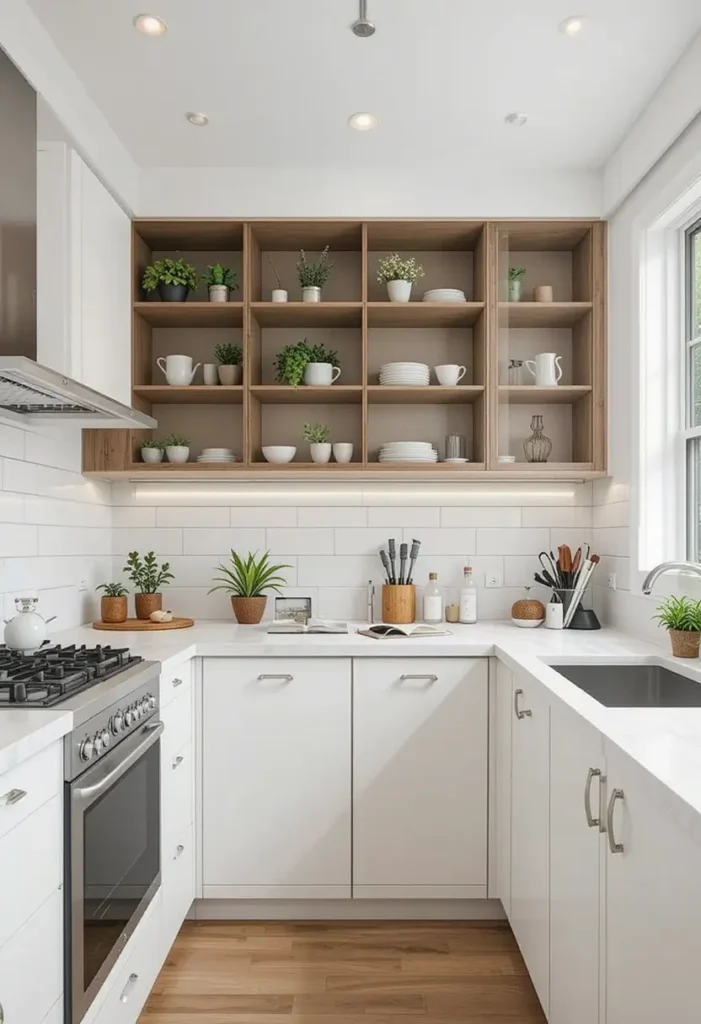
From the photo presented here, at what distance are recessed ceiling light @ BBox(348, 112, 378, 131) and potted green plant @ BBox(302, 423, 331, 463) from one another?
1.11m

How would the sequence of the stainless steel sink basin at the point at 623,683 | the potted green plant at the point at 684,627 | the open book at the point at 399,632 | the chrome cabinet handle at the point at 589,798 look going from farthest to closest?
the open book at the point at 399,632
the stainless steel sink basin at the point at 623,683
the potted green plant at the point at 684,627
the chrome cabinet handle at the point at 589,798

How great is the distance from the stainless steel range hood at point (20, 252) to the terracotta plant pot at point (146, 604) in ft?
3.58

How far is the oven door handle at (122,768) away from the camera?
164cm

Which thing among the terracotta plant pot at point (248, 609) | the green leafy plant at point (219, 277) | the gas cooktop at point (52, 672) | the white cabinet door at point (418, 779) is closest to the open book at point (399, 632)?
the white cabinet door at point (418, 779)

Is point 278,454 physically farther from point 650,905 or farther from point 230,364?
point 650,905

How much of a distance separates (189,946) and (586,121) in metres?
3.07

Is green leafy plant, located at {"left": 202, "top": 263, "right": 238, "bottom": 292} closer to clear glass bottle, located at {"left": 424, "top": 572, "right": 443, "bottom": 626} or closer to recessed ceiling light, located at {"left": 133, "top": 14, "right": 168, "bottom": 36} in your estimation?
recessed ceiling light, located at {"left": 133, "top": 14, "right": 168, "bottom": 36}

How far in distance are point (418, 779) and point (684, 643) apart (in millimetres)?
991

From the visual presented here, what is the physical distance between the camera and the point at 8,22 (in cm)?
206

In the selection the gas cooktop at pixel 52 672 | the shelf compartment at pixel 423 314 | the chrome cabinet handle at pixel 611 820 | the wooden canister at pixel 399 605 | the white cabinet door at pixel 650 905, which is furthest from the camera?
the wooden canister at pixel 399 605

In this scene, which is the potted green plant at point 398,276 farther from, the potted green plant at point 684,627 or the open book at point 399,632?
the potted green plant at point 684,627

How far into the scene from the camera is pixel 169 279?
Result: 3193 mm

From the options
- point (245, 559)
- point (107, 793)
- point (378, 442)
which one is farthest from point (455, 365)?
point (107, 793)

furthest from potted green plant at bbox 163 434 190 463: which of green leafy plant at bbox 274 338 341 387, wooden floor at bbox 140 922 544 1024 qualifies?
wooden floor at bbox 140 922 544 1024
